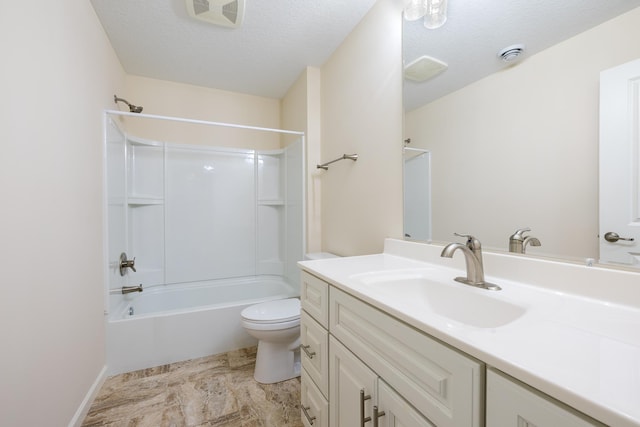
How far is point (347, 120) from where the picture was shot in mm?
1923

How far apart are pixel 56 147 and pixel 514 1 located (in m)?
1.95

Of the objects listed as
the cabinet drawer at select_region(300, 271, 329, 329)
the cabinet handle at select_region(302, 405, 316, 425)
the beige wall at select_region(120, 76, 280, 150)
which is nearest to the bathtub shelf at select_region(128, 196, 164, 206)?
the beige wall at select_region(120, 76, 280, 150)

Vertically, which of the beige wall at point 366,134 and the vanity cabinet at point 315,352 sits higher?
the beige wall at point 366,134

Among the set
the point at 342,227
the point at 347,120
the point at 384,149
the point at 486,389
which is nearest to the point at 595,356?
the point at 486,389

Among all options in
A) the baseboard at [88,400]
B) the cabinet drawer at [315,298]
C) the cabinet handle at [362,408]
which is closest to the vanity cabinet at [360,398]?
the cabinet handle at [362,408]

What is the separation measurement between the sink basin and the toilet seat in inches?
33.6

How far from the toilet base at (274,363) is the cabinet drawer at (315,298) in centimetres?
69

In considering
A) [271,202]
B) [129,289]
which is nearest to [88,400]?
[129,289]

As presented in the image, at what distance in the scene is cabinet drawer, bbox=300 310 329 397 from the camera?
104cm

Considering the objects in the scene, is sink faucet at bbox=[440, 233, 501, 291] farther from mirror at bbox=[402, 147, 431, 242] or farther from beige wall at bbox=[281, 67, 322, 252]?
beige wall at bbox=[281, 67, 322, 252]

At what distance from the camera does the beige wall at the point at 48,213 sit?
0.89 meters

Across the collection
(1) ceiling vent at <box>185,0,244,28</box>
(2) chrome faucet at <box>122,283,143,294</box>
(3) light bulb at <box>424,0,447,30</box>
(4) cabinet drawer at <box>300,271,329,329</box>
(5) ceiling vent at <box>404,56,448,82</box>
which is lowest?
(2) chrome faucet at <box>122,283,143,294</box>

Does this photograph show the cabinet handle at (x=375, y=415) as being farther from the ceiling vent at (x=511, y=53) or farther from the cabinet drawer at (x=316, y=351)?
the ceiling vent at (x=511, y=53)

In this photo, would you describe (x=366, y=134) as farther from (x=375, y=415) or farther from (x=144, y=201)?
(x=144, y=201)
